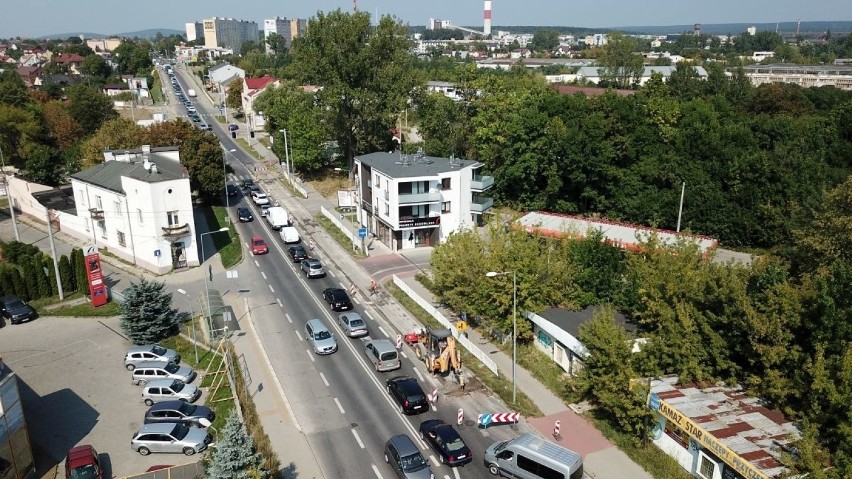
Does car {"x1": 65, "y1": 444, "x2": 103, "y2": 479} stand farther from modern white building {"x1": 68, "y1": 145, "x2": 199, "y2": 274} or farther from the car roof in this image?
modern white building {"x1": 68, "y1": 145, "x2": 199, "y2": 274}

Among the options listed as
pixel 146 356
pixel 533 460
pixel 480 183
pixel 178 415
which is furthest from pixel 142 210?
pixel 533 460

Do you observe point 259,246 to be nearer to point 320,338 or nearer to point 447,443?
point 320,338

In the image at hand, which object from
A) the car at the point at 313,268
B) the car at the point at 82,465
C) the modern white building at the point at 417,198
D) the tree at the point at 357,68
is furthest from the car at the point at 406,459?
the tree at the point at 357,68

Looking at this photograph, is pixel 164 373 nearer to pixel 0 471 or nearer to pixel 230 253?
pixel 0 471

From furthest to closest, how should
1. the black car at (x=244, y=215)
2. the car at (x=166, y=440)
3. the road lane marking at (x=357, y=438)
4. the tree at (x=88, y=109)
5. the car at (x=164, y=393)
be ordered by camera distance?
the tree at (x=88, y=109)
the black car at (x=244, y=215)
the car at (x=164, y=393)
the road lane marking at (x=357, y=438)
the car at (x=166, y=440)

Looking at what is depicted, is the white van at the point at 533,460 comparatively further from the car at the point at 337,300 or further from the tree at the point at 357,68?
the tree at the point at 357,68

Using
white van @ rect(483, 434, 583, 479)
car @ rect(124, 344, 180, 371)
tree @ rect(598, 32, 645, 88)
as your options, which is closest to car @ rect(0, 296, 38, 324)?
car @ rect(124, 344, 180, 371)
